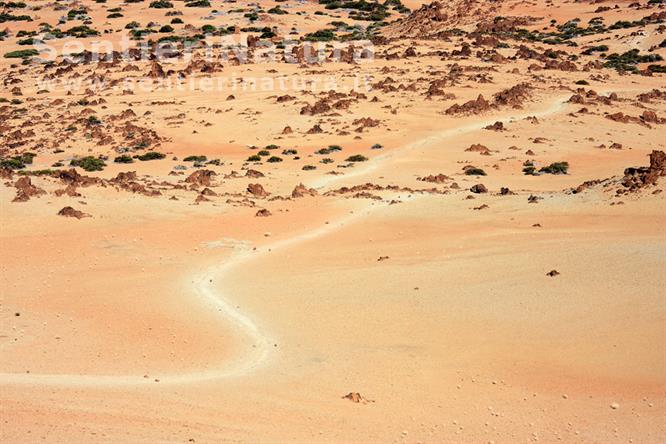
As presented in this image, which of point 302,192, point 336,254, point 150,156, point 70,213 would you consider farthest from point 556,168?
point 70,213

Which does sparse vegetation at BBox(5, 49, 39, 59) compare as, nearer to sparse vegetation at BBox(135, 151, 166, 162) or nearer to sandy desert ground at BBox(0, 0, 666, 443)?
sandy desert ground at BBox(0, 0, 666, 443)

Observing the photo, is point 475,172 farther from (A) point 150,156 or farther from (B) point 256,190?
(A) point 150,156

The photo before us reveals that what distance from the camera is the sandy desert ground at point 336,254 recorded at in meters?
10.8

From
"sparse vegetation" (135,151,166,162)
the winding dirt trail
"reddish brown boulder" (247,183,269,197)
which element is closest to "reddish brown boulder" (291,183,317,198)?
"reddish brown boulder" (247,183,269,197)

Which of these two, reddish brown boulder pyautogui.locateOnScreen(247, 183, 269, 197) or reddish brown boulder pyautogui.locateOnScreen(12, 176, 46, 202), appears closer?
reddish brown boulder pyautogui.locateOnScreen(12, 176, 46, 202)

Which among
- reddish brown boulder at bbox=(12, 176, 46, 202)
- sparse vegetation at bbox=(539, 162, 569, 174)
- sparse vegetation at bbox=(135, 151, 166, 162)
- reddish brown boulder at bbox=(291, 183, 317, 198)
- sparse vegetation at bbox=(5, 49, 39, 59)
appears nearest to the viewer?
reddish brown boulder at bbox=(12, 176, 46, 202)

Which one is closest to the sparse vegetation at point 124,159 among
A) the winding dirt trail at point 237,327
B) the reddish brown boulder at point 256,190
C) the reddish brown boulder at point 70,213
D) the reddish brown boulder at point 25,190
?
the reddish brown boulder at point 256,190

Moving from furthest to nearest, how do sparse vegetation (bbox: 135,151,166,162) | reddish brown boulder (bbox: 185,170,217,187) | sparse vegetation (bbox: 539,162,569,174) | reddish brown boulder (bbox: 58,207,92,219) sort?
1. sparse vegetation (bbox: 135,151,166,162)
2. sparse vegetation (bbox: 539,162,569,174)
3. reddish brown boulder (bbox: 185,170,217,187)
4. reddish brown boulder (bbox: 58,207,92,219)

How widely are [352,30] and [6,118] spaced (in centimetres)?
3732

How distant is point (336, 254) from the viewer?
65.3 ft

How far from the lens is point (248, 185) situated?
29609mm

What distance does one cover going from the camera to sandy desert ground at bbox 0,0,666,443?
10773 mm

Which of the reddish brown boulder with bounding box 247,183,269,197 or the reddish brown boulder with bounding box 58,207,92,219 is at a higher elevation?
the reddish brown boulder with bounding box 58,207,92,219

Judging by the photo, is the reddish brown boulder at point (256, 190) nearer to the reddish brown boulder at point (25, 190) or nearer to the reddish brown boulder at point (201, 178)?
the reddish brown boulder at point (201, 178)
